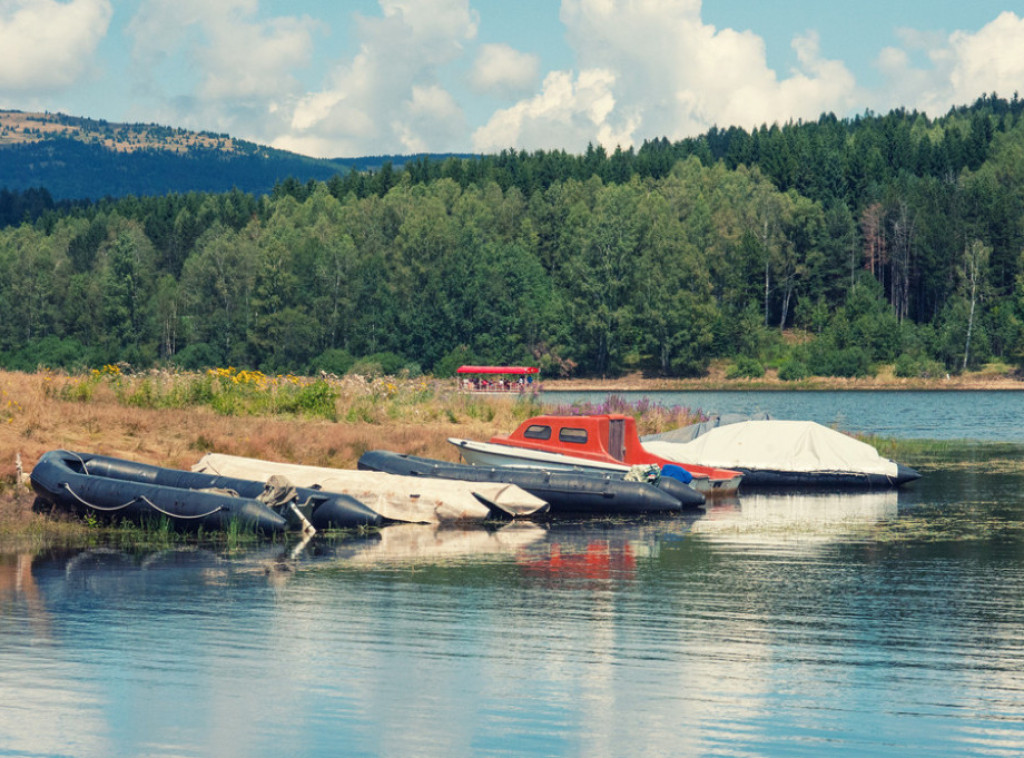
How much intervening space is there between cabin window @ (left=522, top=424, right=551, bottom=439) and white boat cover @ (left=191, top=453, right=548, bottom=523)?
6.23 m

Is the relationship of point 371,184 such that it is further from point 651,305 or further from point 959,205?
point 959,205

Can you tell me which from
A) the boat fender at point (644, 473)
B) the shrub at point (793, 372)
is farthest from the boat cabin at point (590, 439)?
the shrub at point (793, 372)

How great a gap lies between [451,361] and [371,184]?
195 ft

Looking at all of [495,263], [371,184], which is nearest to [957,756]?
[495,263]

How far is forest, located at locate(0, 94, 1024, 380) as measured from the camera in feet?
415

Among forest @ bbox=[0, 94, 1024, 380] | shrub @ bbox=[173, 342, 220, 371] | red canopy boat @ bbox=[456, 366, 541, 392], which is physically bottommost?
red canopy boat @ bbox=[456, 366, 541, 392]

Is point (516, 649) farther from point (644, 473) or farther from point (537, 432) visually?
point (537, 432)

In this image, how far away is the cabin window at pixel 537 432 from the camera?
114 ft

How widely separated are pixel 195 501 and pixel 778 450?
18.5m

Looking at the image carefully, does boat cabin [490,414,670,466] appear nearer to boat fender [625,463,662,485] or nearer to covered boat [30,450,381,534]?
boat fender [625,463,662,485]

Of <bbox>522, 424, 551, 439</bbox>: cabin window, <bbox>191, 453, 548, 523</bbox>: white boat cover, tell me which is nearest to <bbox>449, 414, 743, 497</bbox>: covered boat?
<bbox>522, 424, 551, 439</bbox>: cabin window

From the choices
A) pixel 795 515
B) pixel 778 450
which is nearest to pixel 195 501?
pixel 795 515

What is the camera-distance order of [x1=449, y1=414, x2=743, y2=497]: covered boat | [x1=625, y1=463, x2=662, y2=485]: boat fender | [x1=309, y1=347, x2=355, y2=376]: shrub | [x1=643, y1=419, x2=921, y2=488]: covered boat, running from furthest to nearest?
[x1=309, y1=347, x2=355, y2=376]: shrub < [x1=643, y1=419, x2=921, y2=488]: covered boat < [x1=449, y1=414, x2=743, y2=497]: covered boat < [x1=625, y1=463, x2=662, y2=485]: boat fender

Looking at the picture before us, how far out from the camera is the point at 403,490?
27.3 m
